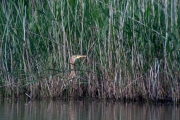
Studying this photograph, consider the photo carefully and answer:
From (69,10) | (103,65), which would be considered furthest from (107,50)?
(69,10)

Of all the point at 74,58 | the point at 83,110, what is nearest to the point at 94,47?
the point at 74,58

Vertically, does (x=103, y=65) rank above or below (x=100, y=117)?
above

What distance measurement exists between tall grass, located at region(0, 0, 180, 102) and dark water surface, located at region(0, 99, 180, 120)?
23cm

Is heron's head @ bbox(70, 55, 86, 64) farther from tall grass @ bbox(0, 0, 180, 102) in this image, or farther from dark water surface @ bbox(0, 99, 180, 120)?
dark water surface @ bbox(0, 99, 180, 120)

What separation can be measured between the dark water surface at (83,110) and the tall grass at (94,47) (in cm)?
23

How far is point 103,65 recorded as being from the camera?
7379 millimetres

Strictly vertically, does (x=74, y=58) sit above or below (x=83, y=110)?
above

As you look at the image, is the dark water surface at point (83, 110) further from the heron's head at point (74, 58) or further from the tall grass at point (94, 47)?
the heron's head at point (74, 58)

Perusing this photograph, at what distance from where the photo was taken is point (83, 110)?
6.74 metres

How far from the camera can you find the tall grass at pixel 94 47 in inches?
279

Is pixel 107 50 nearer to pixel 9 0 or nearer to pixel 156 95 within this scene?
pixel 156 95

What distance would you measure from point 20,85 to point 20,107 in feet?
2.45

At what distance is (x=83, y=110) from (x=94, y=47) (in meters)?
1.14

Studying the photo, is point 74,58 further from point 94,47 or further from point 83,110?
point 83,110
